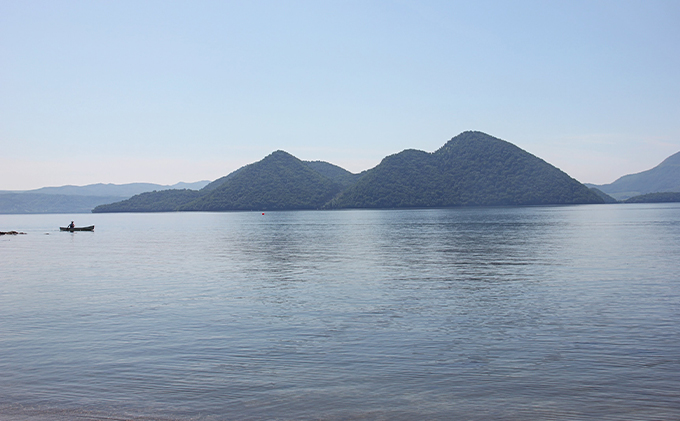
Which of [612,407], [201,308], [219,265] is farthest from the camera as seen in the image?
[219,265]

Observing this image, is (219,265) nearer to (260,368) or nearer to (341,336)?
(341,336)

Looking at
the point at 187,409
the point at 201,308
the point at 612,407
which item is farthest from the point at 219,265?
the point at 612,407

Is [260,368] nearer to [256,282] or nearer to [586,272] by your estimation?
[256,282]

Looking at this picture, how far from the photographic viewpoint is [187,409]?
492 inches

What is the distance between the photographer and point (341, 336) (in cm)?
1969

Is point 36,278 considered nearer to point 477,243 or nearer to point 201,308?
point 201,308

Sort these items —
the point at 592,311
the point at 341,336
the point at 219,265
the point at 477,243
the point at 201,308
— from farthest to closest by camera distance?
the point at 477,243, the point at 219,265, the point at 201,308, the point at 592,311, the point at 341,336

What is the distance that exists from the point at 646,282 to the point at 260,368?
27.2 metres

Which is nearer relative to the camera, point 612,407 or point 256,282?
point 612,407

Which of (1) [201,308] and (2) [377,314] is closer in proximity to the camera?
(2) [377,314]

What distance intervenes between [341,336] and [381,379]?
531cm

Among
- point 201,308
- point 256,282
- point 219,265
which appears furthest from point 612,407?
point 219,265

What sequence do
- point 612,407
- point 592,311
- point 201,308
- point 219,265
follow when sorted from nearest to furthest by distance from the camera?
point 612,407
point 592,311
point 201,308
point 219,265

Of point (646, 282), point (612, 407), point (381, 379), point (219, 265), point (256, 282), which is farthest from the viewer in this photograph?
point (219, 265)
